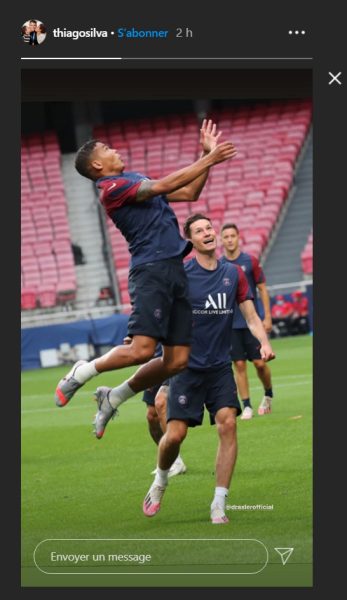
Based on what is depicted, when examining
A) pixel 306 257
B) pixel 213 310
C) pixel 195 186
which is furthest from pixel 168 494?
pixel 306 257

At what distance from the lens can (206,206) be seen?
24.1m

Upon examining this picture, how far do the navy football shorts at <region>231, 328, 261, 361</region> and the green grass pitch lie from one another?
2.40 ft

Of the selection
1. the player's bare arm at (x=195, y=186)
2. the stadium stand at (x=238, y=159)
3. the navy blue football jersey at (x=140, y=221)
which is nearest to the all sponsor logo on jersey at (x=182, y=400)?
the navy blue football jersey at (x=140, y=221)

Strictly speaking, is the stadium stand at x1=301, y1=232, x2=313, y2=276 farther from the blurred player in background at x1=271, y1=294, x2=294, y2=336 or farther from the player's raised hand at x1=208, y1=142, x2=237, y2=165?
the player's raised hand at x1=208, y1=142, x2=237, y2=165

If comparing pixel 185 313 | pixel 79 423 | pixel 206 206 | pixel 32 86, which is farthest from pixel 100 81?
pixel 206 206

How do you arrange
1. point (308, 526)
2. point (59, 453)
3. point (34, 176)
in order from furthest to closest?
point (34, 176), point (59, 453), point (308, 526)

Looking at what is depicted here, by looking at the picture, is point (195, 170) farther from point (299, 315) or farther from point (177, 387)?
point (299, 315)

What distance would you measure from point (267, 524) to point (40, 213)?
1403 centimetres

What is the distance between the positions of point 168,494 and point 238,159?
16.0m

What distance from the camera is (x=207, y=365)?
944 cm

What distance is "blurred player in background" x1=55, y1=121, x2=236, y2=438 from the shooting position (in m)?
8.52

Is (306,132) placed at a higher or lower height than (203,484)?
higher

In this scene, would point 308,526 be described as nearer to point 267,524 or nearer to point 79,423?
point 267,524
